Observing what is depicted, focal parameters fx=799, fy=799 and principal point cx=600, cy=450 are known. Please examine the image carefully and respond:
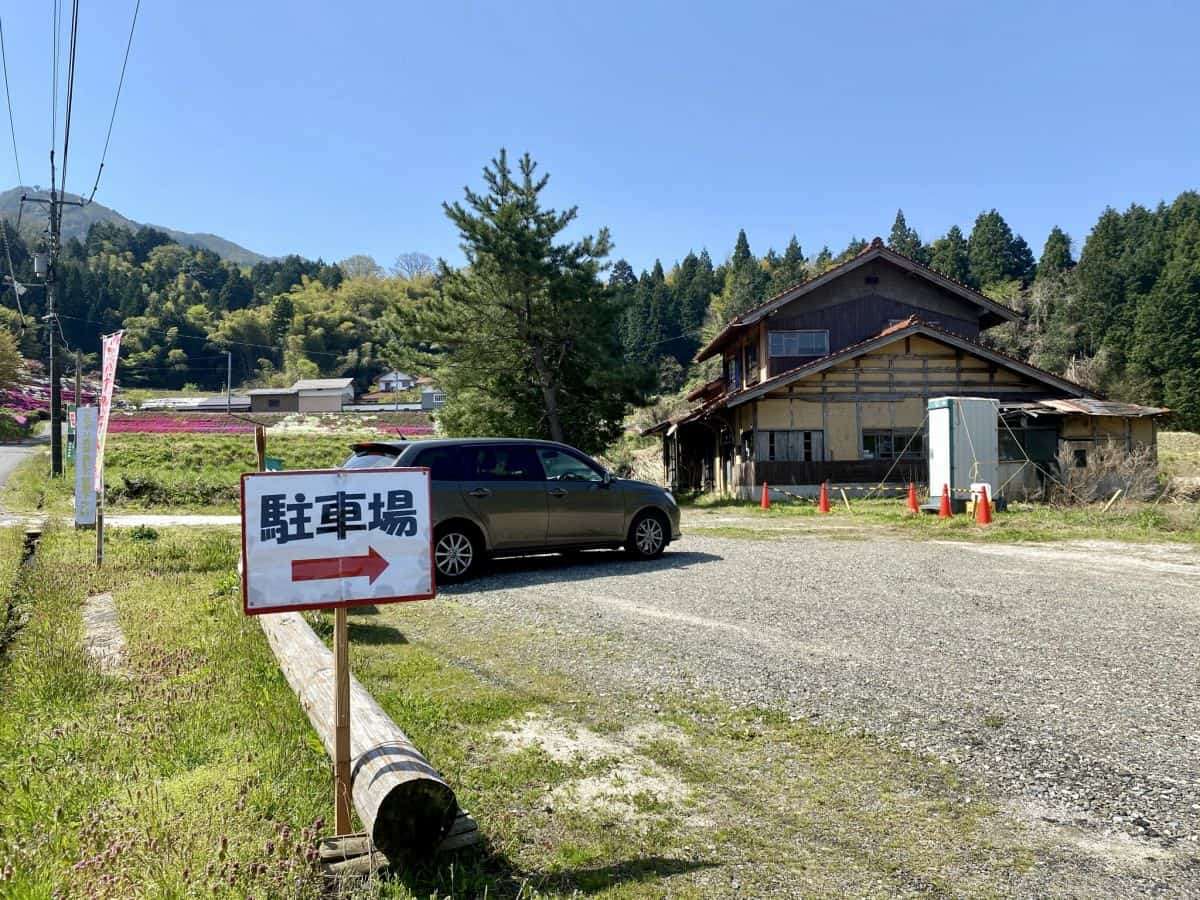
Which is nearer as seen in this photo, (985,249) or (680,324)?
(985,249)

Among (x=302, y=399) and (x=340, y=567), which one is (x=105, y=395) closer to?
(x=340, y=567)

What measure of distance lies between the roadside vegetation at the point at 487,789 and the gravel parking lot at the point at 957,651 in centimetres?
45

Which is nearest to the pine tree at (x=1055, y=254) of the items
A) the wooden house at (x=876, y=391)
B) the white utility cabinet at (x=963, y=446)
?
the wooden house at (x=876, y=391)

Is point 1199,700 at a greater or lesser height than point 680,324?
lesser

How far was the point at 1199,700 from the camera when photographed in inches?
198

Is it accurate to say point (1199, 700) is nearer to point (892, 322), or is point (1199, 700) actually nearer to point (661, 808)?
point (661, 808)

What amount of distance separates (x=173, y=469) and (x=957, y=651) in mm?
35956

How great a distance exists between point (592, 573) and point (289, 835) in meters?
7.30

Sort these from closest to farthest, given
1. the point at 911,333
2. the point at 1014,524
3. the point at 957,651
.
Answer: the point at 957,651 < the point at 1014,524 < the point at 911,333

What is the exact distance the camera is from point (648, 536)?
11.3 meters

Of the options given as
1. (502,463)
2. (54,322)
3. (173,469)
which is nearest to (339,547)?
(502,463)

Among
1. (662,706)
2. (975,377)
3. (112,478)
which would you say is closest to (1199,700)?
(662,706)

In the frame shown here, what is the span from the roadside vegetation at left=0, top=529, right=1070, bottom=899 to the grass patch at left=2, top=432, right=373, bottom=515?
16184mm

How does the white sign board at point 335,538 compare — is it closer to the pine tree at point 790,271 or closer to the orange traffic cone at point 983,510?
the orange traffic cone at point 983,510
